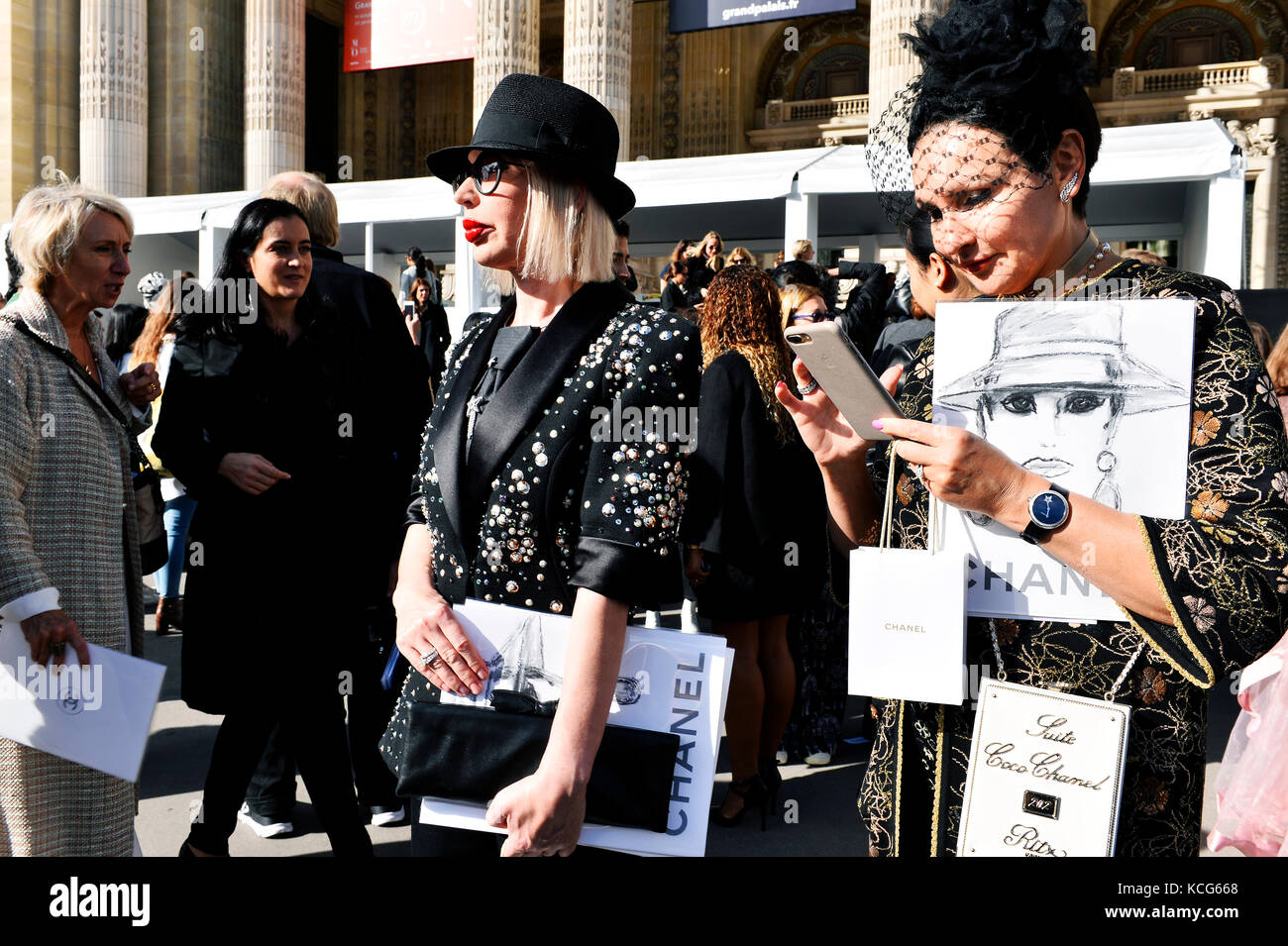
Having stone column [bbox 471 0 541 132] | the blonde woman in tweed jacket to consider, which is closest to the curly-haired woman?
the blonde woman in tweed jacket

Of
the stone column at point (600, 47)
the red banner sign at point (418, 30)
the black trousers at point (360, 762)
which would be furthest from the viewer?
the stone column at point (600, 47)

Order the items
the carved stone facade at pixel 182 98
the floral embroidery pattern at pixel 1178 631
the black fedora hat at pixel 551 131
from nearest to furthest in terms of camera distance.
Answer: the floral embroidery pattern at pixel 1178 631 < the black fedora hat at pixel 551 131 < the carved stone facade at pixel 182 98

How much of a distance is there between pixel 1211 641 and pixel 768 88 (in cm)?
3425

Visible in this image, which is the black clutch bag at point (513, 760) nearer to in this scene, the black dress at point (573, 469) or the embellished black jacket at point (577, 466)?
the black dress at point (573, 469)

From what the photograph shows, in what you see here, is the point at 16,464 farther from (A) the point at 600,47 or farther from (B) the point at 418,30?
(B) the point at 418,30

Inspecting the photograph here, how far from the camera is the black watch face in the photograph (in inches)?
58.4

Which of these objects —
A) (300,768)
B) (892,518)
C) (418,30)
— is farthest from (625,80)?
(892,518)

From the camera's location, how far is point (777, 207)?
14680 mm

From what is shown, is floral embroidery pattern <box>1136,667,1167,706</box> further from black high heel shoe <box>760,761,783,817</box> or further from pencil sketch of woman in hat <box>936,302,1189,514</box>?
black high heel shoe <box>760,761,783,817</box>

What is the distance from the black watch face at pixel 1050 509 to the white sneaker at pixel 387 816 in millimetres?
3550

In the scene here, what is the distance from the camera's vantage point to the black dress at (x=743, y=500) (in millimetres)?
4512

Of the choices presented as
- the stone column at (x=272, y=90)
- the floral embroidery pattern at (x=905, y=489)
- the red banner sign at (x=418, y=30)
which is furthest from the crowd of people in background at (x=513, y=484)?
the stone column at (x=272, y=90)

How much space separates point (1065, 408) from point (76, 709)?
2.45 metres

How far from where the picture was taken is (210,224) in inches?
622
